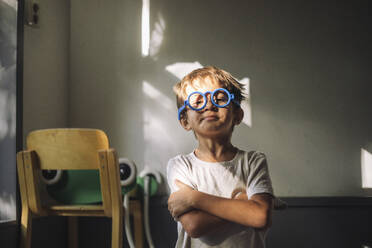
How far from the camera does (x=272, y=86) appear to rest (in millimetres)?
2039

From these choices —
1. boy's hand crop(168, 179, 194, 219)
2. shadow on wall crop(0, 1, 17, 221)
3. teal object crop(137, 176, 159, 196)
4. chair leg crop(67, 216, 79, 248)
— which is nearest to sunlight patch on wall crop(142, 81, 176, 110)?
teal object crop(137, 176, 159, 196)

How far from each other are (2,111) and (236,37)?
1322 millimetres

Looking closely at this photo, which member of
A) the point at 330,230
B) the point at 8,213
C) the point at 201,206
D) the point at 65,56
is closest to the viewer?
the point at 201,206

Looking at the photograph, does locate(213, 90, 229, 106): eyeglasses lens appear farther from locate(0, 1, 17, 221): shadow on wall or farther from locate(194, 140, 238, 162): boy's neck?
locate(0, 1, 17, 221): shadow on wall

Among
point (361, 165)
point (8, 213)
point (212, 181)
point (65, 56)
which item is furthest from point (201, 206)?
point (65, 56)

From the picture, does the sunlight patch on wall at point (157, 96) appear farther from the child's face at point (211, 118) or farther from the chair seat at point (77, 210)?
the child's face at point (211, 118)

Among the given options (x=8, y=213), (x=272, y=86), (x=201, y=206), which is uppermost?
(x=272, y=86)

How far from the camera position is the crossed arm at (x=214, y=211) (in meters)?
0.91

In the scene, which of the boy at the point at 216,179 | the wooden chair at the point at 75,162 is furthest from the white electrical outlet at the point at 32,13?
the boy at the point at 216,179

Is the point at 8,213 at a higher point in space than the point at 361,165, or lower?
lower

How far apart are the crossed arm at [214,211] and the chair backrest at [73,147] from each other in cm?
65

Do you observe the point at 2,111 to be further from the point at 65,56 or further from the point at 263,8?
the point at 263,8

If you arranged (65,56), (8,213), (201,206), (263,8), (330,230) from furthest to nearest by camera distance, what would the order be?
(65,56) → (263,8) → (330,230) → (8,213) → (201,206)

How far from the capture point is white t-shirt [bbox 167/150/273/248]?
3.11ft
